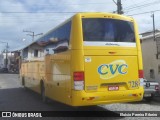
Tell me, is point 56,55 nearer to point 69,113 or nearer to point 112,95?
point 69,113

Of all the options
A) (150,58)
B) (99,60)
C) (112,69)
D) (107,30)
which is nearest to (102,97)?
(112,69)

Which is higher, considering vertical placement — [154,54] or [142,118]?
[154,54]

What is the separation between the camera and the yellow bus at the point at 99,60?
10242 mm

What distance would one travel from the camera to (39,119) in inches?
431

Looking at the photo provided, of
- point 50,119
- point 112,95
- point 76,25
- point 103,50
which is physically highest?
point 76,25

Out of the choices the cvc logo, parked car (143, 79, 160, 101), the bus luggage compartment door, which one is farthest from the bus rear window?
parked car (143, 79, 160, 101)

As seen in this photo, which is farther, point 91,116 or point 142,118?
point 91,116

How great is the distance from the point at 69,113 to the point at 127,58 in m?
3.16

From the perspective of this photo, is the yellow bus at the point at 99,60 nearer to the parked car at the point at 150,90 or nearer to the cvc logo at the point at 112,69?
the cvc logo at the point at 112,69

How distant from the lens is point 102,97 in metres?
10.3

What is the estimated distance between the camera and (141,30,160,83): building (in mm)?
24102

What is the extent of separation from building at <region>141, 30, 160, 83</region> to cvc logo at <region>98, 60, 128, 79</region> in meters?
13.7

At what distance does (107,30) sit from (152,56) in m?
14.9

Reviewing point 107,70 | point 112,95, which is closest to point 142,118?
point 112,95
